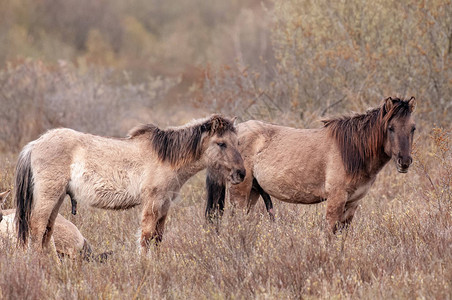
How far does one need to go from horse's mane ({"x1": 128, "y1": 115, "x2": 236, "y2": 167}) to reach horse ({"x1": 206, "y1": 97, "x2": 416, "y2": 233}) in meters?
0.44

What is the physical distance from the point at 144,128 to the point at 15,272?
2363 mm

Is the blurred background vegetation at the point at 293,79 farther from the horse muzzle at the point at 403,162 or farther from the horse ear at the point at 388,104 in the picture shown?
the horse muzzle at the point at 403,162

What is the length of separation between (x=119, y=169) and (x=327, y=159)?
2.42 m

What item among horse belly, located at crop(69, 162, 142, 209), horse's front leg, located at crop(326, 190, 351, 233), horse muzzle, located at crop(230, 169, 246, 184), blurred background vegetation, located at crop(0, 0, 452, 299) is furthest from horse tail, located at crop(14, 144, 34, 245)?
horse's front leg, located at crop(326, 190, 351, 233)

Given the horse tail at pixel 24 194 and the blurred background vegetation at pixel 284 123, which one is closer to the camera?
the blurred background vegetation at pixel 284 123

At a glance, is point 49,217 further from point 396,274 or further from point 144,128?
point 396,274

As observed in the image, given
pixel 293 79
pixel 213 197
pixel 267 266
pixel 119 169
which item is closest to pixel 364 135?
pixel 213 197

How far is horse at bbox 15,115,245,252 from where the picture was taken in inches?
236

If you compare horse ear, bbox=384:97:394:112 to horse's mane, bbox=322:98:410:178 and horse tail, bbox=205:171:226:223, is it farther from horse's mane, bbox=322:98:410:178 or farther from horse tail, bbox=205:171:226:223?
horse tail, bbox=205:171:226:223

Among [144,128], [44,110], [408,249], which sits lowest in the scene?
[44,110]

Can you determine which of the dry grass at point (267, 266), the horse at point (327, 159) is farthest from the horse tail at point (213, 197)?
the dry grass at point (267, 266)

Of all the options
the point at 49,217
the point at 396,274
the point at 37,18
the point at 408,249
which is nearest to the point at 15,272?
the point at 49,217

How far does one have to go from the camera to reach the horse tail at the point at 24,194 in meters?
6.03

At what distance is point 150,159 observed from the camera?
629cm
